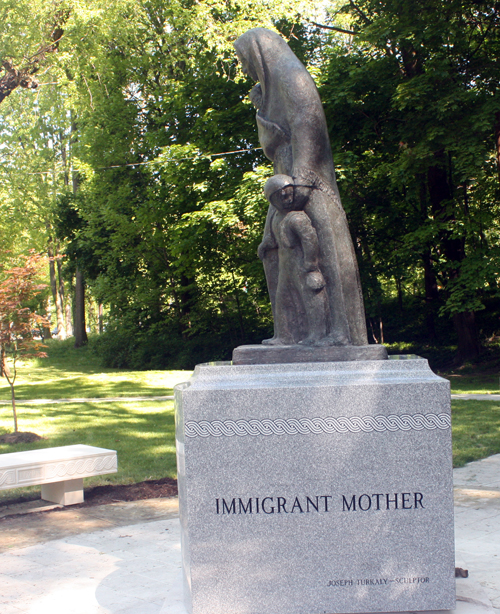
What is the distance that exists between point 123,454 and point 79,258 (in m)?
22.5

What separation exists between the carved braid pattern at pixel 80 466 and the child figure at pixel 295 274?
364cm

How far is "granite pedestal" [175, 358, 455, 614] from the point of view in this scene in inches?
150

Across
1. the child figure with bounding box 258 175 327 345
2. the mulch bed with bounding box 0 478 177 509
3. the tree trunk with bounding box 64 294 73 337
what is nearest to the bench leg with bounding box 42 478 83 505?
the mulch bed with bounding box 0 478 177 509

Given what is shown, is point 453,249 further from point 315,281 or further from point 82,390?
point 315,281

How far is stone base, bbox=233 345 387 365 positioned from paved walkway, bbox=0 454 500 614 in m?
1.61

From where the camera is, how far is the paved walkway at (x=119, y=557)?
4.31 m

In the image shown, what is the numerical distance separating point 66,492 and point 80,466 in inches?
13.1

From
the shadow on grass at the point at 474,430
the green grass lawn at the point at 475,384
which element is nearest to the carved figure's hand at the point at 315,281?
the shadow on grass at the point at 474,430

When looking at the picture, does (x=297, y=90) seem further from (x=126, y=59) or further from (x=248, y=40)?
(x=126, y=59)

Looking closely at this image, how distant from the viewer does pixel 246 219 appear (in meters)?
21.5

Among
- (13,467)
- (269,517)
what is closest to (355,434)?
(269,517)

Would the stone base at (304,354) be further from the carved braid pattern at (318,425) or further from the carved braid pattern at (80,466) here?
the carved braid pattern at (80,466)

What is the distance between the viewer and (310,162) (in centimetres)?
459

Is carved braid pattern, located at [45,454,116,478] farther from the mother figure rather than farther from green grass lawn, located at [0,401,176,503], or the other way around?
the mother figure
